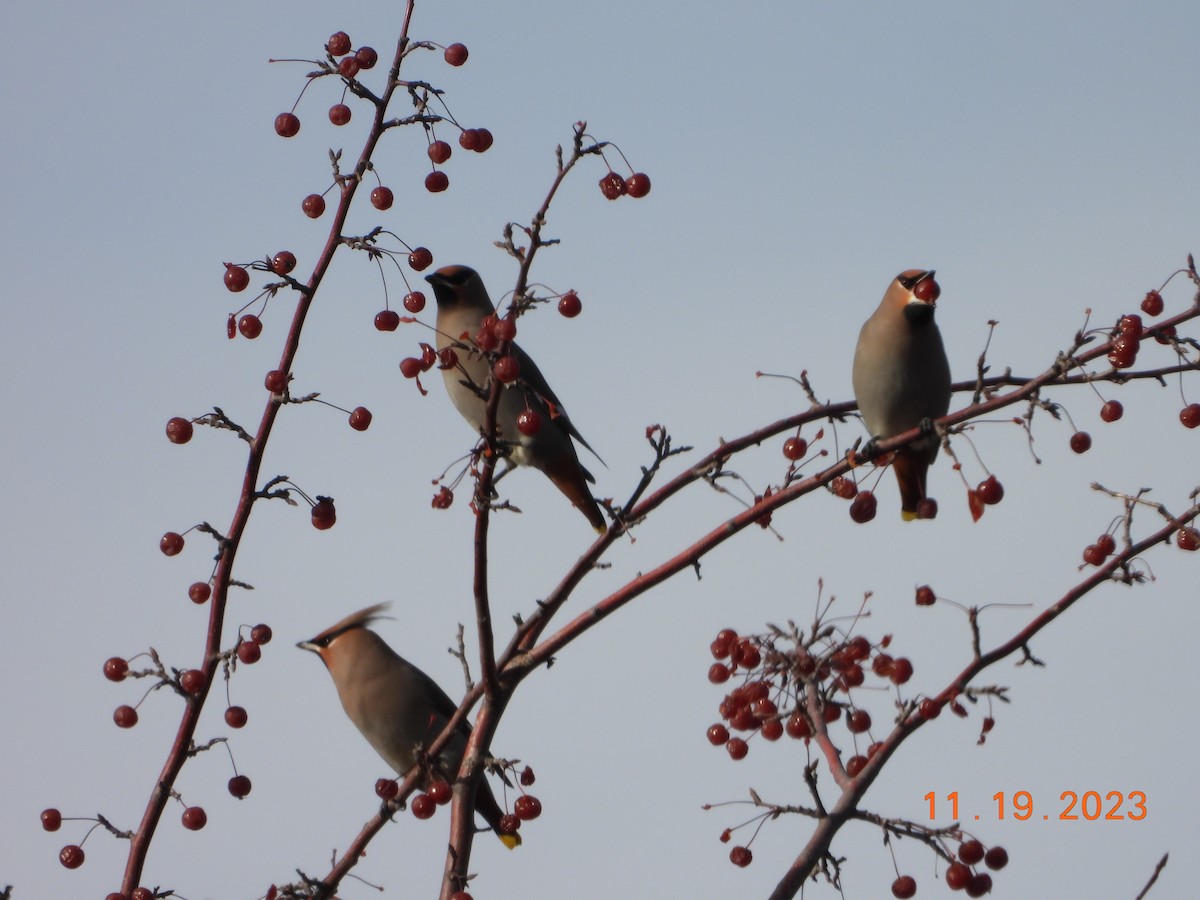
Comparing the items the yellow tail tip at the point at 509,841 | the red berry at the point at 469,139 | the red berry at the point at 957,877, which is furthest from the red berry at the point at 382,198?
the yellow tail tip at the point at 509,841

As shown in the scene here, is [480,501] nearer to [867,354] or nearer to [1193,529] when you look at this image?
[1193,529]

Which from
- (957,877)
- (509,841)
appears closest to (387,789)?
(957,877)

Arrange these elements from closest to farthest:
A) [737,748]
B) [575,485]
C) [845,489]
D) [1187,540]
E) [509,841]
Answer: [1187,540] → [845,489] → [737,748] → [575,485] → [509,841]

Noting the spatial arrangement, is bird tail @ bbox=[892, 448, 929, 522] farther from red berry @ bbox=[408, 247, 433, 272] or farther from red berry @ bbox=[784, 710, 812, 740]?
red berry @ bbox=[408, 247, 433, 272]

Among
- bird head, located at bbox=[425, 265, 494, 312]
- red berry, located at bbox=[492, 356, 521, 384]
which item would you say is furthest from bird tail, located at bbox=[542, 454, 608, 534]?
red berry, located at bbox=[492, 356, 521, 384]

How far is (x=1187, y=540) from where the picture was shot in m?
3.07

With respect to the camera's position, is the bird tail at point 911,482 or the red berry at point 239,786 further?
the bird tail at point 911,482

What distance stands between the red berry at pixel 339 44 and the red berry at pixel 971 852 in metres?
2.02

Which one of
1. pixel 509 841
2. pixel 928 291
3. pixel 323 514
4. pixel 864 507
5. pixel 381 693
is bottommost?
pixel 323 514

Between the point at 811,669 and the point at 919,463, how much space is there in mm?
956

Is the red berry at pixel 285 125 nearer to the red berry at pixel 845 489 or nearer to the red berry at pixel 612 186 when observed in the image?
the red berry at pixel 612 186

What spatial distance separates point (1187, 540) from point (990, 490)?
47cm

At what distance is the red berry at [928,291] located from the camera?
3475 millimetres

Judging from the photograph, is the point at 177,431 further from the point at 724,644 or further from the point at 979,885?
the point at 979,885
